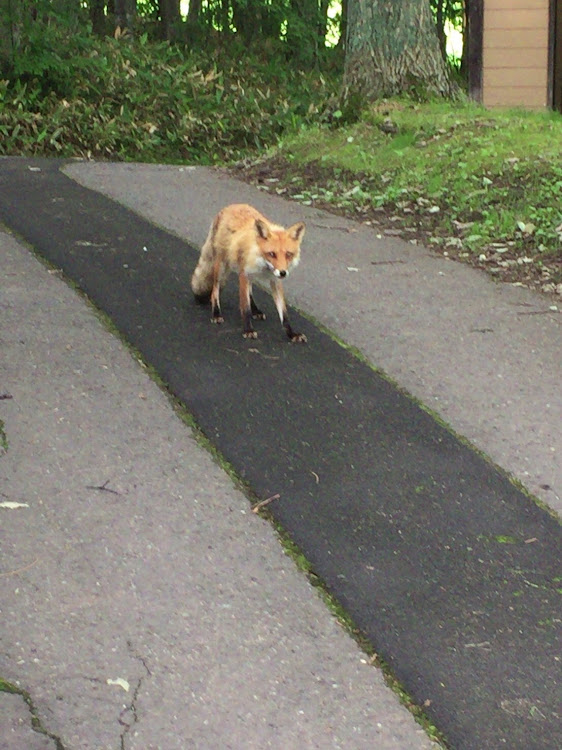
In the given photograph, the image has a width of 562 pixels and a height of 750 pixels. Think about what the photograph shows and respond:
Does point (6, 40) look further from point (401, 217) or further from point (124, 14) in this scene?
point (401, 217)

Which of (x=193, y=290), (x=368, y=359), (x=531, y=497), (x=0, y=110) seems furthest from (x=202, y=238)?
(x=0, y=110)

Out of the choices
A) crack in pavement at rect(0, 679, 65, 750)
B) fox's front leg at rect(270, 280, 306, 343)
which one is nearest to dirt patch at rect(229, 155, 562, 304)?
fox's front leg at rect(270, 280, 306, 343)

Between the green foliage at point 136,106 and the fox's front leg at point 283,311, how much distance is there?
34.9ft

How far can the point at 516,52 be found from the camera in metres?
18.1

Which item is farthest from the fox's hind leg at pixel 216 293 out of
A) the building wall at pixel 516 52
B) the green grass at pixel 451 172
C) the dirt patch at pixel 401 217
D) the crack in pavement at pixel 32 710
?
the building wall at pixel 516 52

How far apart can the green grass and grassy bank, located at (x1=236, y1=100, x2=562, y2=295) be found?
0.04ft

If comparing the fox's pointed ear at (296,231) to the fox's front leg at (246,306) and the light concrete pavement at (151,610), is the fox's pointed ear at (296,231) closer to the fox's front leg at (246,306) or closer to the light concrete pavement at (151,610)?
the fox's front leg at (246,306)

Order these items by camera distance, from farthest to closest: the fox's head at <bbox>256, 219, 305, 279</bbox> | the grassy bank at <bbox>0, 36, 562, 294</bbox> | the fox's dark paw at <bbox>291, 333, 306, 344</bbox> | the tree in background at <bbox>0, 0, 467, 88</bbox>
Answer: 1. the tree in background at <bbox>0, 0, 467, 88</bbox>
2. the grassy bank at <bbox>0, 36, 562, 294</bbox>
3. the fox's dark paw at <bbox>291, 333, 306, 344</bbox>
4. the fox's head at <bbox>256, 219, 305, 279</bbox>

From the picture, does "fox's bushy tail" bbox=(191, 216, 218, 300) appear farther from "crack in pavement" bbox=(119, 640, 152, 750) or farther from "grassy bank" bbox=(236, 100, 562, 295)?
"crack in pavement" bbox=(119, 640, 152, 750)

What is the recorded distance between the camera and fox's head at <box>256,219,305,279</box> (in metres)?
7.25

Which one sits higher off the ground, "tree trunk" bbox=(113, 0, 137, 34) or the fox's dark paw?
"tree trunk" bbox=(113, 0, 137, 34)

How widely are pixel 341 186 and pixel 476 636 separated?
30.9ft

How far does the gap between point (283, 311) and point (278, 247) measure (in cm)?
58

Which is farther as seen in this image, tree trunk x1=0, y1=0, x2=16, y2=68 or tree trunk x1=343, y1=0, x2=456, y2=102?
tree trunk x1=0, y1=0, x2=16, y2=68
